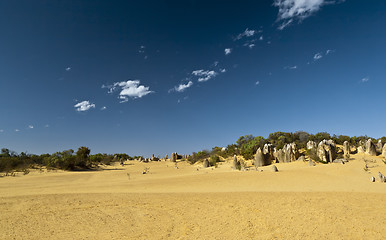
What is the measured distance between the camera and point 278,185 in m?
13.2

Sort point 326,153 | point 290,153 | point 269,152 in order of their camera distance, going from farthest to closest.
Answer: point 269,152
point 290,153
point 326,153

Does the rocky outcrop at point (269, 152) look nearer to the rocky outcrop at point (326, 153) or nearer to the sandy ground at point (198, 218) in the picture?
the rocky outcrop at point (326, 153)

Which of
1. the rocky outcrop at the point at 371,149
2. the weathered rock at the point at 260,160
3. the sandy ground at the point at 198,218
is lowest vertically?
the sandy ground at the point at 198,218

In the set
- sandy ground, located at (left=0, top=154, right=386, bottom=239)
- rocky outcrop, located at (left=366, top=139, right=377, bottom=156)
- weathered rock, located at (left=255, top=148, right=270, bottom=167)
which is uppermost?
rocky outcrop, located at (left=366, top=139, right=377, bottom=156)

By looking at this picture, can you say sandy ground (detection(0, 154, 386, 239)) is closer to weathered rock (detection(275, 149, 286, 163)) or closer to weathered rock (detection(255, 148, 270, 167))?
weathered rock (detection(255, 148, 270, 167))

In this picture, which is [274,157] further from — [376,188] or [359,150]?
[376,188]

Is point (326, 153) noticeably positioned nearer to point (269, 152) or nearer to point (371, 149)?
point (269, 152)

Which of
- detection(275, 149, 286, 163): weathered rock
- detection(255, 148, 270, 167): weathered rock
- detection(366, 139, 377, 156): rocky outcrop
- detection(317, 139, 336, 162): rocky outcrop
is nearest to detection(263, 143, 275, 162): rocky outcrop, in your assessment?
detection(255, 148, 270, 167): weathered rock

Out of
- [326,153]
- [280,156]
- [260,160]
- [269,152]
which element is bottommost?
[260,160]

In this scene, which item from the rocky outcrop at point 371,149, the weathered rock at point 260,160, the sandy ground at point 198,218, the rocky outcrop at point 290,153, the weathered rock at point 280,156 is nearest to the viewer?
the sandy ground at point 198,218

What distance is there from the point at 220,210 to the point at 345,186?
31.5ft

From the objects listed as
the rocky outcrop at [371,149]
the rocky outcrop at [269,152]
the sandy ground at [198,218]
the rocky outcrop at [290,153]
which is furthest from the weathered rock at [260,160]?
the sandy ground at [198,218]

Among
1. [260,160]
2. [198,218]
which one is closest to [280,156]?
[260,160]

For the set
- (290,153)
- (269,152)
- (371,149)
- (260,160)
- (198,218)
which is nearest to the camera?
(198,218)
